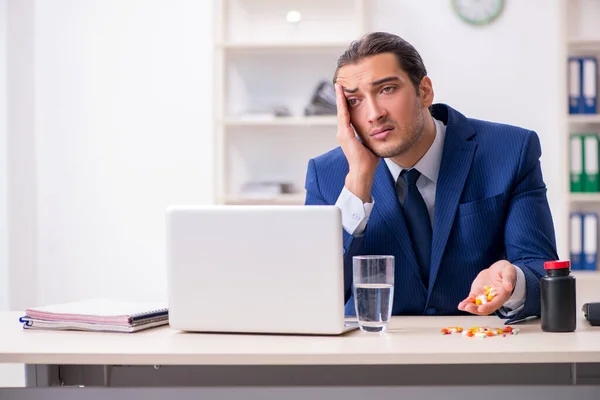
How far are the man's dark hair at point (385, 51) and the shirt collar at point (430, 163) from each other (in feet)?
0.50

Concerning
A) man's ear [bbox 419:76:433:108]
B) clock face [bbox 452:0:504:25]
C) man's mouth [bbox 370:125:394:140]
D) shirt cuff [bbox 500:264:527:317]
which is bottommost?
shirt cuff [bbox 500:264:527:317]

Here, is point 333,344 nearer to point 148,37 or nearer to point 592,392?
point 592,392

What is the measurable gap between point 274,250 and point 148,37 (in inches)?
113

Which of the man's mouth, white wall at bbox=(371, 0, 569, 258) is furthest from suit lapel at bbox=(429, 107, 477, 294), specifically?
white wall at bbox=(371, 0, 569, 258)

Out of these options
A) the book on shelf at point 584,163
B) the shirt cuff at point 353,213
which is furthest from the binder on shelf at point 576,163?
the shirt cuff at point 353,213

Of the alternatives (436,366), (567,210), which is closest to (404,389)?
(436,366)

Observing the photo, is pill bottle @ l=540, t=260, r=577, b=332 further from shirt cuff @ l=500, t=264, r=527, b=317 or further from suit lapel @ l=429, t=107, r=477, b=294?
suit lapel @ l=429, t=107, r=477, b=294

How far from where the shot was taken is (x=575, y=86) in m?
3.60

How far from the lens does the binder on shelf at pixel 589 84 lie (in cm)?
357

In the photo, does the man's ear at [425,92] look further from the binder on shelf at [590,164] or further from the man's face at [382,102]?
the binder on shelf at [590,164]

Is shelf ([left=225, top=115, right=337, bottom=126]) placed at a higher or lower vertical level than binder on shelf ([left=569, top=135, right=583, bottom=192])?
higher

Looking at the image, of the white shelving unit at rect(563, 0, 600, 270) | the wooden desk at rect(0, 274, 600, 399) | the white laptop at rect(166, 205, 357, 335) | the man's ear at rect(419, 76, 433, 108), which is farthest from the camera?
the white shelving unit at rect(563, 0, 600, 270)

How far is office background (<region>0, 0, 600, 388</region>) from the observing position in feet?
12.6

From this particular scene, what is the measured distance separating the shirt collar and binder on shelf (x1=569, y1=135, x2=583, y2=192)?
1812 mm
